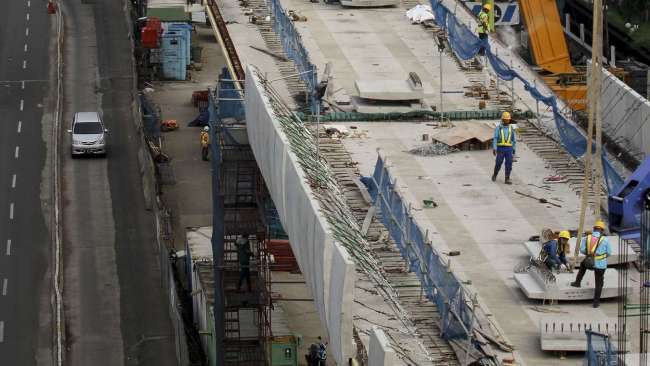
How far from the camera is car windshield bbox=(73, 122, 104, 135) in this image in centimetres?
10023

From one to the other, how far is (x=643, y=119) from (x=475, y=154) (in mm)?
5360

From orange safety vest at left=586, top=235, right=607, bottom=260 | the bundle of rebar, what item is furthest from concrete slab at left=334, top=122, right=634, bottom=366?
the bundle of rebar

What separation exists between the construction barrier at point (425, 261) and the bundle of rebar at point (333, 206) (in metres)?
0.83

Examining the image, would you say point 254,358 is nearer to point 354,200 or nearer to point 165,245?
point 354,200

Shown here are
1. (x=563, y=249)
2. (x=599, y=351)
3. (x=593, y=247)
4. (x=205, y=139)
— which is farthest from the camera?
(x=205, y=139)

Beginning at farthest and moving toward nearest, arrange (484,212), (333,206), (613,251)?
(484,212) → (333,206) → (613,251)

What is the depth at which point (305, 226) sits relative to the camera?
4897 cm

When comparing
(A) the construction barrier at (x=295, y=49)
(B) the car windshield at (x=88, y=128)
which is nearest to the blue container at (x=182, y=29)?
(B) the car windshield at (x=88, y=128)

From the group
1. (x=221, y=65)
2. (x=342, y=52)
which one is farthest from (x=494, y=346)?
(x=221, y=65)

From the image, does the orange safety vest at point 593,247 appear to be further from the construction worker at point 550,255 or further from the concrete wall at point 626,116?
the concrete wall at point 626,116

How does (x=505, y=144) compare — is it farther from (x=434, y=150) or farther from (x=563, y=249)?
(x=563, y=249)

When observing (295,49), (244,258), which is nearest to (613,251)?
(244,258)

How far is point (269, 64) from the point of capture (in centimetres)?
7712

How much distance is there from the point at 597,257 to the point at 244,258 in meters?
17.4
